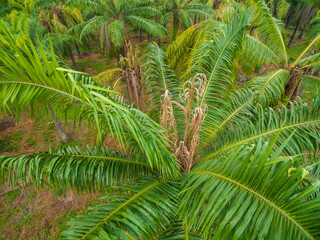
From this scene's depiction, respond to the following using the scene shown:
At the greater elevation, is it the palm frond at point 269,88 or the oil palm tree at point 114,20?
the oil palm tree at point 114,20

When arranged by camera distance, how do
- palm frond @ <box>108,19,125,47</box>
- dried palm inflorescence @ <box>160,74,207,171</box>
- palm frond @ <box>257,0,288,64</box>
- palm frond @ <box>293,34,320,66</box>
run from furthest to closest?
palm frond @ <box>108,19,125,47</box>, palm frond @ <box>293,34,320,66</box>, palm frond @ <box>257,0,288,64</box>, dried palm inflorescence @ <box>160,74,207,171</box>

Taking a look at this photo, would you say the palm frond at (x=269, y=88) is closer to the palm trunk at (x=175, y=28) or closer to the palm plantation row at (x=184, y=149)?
the palm plantation row at (x=184, y=149)

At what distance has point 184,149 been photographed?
236 cm

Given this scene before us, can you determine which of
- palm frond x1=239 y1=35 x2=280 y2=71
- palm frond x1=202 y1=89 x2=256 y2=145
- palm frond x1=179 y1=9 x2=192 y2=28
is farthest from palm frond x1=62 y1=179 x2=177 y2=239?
palm frond x1=179 y1=9 x2=192 y2=28

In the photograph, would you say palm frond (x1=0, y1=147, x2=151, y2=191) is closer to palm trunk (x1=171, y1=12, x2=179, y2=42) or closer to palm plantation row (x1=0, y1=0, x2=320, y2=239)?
palm plantation row (x1=0, y1=0, x2=320, y2=239)

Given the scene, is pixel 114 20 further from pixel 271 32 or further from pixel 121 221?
pixel 121 221

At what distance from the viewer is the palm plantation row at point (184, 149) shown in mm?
1173

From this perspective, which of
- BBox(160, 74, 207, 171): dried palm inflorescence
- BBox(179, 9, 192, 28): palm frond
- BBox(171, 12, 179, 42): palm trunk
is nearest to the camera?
BBox(160, 74, 207, 171): dried palm inflorescence

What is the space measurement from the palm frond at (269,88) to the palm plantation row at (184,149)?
0.04m

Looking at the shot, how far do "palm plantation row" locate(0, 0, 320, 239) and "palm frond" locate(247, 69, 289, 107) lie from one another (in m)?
0.04

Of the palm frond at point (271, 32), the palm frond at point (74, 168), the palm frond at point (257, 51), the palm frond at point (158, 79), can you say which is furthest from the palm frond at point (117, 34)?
the palm frond at point (74, 168)

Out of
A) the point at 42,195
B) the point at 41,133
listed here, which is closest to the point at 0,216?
the point at 42,195

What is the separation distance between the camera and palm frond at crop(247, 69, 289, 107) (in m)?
3.28

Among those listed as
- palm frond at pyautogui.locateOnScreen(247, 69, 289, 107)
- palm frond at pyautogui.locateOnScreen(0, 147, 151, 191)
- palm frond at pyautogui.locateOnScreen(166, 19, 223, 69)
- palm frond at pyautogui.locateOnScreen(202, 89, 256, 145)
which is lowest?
palm frond at pyautogui.locateOnScreen(0, 147, 151, 191)
